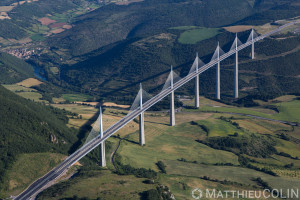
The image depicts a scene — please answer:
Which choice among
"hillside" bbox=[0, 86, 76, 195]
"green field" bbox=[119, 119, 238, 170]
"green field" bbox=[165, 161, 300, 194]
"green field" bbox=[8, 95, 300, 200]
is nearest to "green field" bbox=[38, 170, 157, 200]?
"green field" bbox=[8, 95, 300, 200]

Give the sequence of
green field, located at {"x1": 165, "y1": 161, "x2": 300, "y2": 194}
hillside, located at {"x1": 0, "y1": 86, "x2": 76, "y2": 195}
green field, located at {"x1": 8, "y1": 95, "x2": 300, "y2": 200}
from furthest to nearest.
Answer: green field, located at {"x1": 165, "y1": 161, "x2": 300, "y2": 194} → hillside, located at {"x1": 0, "y1": 86, "x2": 76, "y2": 195} → green field, located at {"x1": 8, "y1": 95, "x2": 300, "y2": 200}

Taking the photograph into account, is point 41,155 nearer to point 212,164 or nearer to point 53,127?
point 53,127

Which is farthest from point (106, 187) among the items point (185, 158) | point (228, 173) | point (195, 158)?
point (195, 158)

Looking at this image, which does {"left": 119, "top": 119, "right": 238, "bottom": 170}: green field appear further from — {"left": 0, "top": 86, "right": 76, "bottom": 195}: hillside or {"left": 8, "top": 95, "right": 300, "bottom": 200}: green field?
{"left": 0, "top": 86, "right": 76, "bottom": 195}: hillside

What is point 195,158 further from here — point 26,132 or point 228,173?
point 26,132

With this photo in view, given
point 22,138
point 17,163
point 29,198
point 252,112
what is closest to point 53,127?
point 22,138

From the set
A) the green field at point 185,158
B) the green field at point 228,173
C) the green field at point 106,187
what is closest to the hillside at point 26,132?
the green field at point 185,158

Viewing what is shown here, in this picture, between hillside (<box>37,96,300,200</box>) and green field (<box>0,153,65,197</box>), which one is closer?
green field (<box>0,153,65,197</box>)

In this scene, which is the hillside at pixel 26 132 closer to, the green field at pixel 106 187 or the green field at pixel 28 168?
the green field at pixel 28 168
